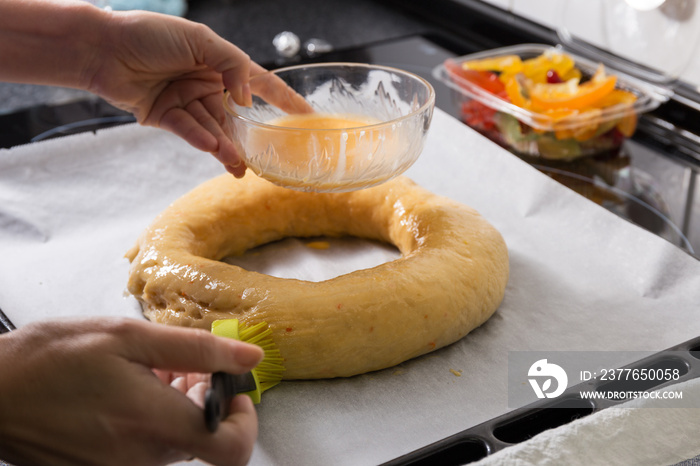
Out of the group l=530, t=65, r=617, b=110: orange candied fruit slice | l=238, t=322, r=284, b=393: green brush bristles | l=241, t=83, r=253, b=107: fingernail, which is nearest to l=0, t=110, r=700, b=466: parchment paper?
l=238, t=322, r=284, b=393: green brush bristles

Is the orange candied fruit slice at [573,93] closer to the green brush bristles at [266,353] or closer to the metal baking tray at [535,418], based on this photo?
the metal baking tray at [535,418]

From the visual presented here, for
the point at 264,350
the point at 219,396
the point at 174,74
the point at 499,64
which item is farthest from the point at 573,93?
the point at 219,396

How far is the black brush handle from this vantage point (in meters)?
0.71

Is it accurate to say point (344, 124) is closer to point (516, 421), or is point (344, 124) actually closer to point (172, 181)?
point (172, 181)

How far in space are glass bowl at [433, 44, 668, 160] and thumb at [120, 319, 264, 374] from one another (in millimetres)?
1101

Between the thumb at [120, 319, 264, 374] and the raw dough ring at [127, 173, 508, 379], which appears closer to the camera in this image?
the thumb at [120, 319, 264, 374]

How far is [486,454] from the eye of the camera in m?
0.90

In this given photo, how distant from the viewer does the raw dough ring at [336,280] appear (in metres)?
1.09

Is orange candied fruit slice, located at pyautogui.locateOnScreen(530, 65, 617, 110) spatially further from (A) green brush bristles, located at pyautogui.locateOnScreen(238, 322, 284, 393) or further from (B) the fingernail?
(A) green brush bristles, located at pyautogui.locateOnScreen(238, 322, 284, 393)

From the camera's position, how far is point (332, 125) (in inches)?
53.5

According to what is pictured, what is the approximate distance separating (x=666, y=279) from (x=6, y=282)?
1234 mm

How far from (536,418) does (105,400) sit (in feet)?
1.88

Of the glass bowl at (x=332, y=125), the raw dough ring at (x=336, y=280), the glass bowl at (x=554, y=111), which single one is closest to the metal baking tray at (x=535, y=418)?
the raw dough ring at (x=336, y=280)

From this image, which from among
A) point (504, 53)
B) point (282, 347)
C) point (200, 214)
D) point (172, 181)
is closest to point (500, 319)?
point (282, 347)
